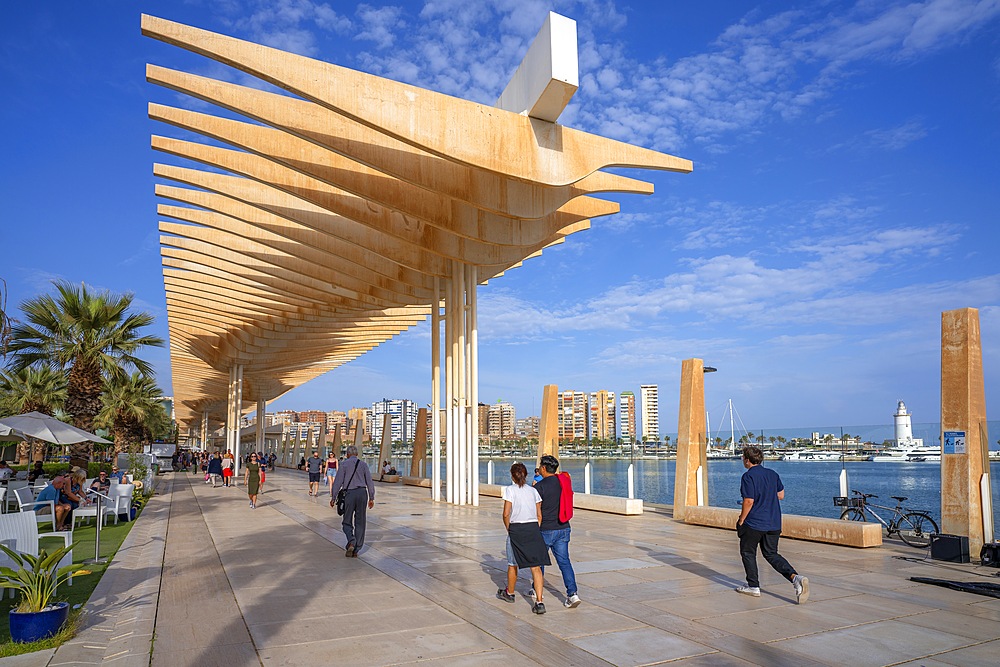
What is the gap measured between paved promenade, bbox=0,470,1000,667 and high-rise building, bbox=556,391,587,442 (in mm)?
144422

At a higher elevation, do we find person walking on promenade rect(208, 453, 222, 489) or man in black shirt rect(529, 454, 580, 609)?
man in black shirt rect(529, 454, 580, 609)

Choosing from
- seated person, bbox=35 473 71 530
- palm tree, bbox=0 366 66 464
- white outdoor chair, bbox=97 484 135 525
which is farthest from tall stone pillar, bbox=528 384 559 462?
palm tree, bbox=0 366 66 464

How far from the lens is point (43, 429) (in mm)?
13805

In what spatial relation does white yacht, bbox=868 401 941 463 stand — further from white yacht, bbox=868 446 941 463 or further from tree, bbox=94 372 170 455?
tree, bbox=94 372 170 455

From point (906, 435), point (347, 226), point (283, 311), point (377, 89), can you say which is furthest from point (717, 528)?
point (906, 435)

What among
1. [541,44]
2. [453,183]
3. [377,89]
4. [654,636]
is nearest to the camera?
[654,636]

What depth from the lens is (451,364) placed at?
19.1 metres

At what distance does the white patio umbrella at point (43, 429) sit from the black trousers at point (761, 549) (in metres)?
13.0

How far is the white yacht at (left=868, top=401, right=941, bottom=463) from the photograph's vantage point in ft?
231

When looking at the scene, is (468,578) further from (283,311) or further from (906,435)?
(906,435)

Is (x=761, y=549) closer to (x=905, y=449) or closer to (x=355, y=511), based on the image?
(x=355, y=511)

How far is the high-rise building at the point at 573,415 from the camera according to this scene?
513 ft

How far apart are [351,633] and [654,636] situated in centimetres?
241

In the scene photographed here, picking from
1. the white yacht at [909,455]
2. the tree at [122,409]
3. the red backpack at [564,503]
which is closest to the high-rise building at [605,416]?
the white yacht at [909,455]
